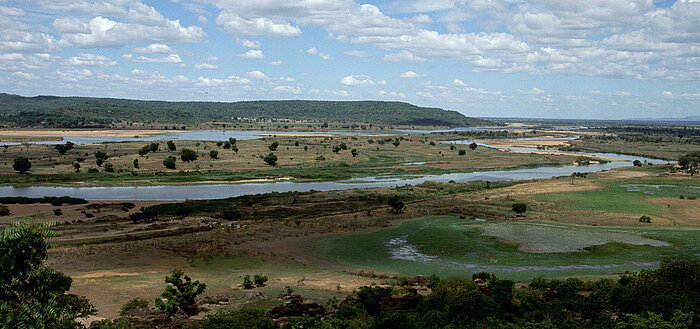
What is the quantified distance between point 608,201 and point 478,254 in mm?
29429

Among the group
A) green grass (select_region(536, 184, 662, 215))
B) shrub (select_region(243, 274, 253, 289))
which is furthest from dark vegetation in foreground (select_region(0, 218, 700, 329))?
green grass (select_region(536, 184, 662, 215))

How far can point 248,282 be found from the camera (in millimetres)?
26406

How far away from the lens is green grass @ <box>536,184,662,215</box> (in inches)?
2034

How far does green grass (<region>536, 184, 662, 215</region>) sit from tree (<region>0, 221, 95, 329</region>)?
50623 millimetres

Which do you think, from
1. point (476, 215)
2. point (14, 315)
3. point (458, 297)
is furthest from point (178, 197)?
point (14, 315)

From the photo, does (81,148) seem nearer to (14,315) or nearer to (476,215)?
(476,215)

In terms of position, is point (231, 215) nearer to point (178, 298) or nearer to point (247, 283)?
point (247, 283)

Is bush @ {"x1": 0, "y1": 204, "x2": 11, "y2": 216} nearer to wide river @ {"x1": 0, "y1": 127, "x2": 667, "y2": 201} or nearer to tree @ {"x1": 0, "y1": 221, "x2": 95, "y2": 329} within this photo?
wide river @ {"x1": 0, "y1": 127, "x2": 667, "y2": 201}

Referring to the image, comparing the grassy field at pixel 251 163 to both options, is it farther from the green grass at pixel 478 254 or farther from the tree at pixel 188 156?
the green grass at pixel 478 254

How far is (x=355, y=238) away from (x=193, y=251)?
12363mm

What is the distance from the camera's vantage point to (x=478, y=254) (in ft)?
114

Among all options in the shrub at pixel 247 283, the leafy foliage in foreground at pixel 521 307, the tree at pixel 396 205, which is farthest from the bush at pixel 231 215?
the leafy foliage in foreground at pixel 521 307

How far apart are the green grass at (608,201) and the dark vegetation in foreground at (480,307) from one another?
1105 inches

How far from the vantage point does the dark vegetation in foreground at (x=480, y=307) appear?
1897 cm
